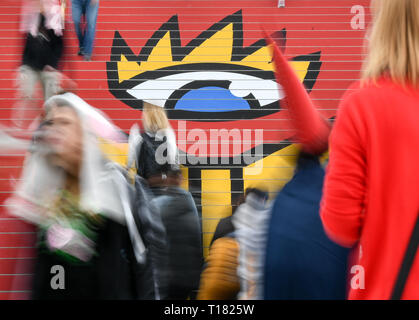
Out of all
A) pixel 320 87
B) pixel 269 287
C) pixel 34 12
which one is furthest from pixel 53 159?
pixel 320 87

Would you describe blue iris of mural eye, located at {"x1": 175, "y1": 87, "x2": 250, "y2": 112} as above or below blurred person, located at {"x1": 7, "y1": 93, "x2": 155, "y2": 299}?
above

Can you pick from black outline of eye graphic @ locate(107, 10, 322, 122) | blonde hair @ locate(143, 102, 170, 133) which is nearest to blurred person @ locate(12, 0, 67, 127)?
black outline of eye graphic @ locate(107, 10, 322, 122)

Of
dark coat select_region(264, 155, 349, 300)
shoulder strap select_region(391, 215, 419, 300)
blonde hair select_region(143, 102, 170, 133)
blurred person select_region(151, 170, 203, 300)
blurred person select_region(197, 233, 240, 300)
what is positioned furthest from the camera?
blonde hair select_region(143, 102, 170, 133)

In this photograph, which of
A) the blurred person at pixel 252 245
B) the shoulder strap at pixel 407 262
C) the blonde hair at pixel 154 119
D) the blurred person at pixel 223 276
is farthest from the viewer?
the blonde hair at pixel 154 119

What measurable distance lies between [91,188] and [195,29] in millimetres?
5417

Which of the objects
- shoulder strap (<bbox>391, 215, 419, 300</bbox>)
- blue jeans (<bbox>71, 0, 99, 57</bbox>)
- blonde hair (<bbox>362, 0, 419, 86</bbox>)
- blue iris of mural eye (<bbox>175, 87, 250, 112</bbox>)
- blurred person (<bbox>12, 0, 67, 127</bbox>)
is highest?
blue jeans (<bbox>71, 0, 99, 57</bbox>)

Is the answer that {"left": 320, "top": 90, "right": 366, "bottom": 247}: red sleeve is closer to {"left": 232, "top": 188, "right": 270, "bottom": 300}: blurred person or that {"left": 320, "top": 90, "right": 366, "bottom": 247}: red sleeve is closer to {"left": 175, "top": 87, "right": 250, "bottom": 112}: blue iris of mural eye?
{"left": 232, "top": 188, "right": 270, "bottom": 300}: blurred person

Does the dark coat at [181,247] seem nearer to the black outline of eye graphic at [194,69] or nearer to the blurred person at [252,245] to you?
the blurred person at [252,245]

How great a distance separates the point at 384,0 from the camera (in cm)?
125

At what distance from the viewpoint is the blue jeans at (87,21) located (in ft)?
20.5

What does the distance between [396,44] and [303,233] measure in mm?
597

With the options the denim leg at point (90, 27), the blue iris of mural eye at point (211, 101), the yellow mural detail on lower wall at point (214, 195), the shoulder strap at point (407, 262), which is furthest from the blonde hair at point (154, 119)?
the shoulder strap at point (407, 262)

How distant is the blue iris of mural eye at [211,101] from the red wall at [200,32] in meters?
0.22

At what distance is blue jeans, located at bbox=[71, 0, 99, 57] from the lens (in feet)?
20.5
